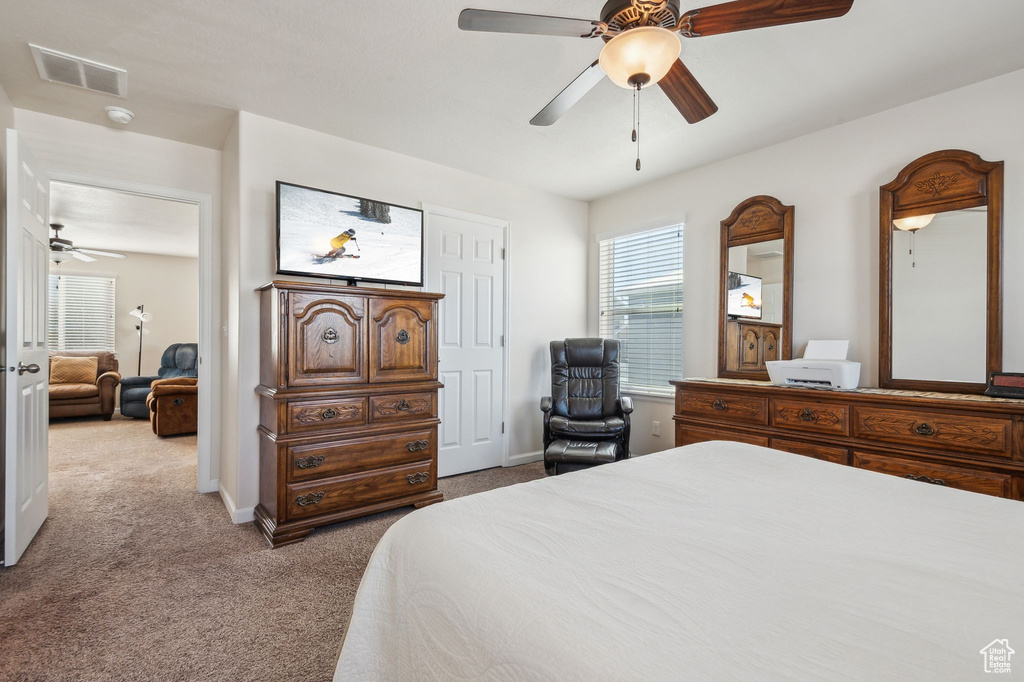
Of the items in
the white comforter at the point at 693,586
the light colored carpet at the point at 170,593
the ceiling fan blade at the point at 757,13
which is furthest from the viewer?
the light colored carpet at the point at 170,593

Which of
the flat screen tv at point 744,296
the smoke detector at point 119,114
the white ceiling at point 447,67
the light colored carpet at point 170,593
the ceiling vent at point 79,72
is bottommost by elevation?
the light colored carpet at point 170,593

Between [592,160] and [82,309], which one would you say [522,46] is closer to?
[592,160]

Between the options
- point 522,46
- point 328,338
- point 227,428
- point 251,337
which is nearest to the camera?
point 522,46

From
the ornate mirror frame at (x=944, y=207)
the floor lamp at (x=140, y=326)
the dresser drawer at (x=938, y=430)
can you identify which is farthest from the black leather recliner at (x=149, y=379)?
the ornate mirror frame at (x=944, y=207)

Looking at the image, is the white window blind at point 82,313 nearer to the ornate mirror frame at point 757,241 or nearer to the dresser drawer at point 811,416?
the ornate mirror frame at point 757,241

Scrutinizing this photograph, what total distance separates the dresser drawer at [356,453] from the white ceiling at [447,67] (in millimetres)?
2054

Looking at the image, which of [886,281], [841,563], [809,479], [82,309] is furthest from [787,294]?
[82,309]

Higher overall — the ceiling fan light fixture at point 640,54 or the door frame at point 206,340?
the ceiling fan light fixture at point 640,54

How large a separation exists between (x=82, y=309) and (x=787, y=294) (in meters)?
9.19

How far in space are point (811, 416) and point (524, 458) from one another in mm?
2428

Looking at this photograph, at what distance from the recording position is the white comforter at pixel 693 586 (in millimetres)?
625

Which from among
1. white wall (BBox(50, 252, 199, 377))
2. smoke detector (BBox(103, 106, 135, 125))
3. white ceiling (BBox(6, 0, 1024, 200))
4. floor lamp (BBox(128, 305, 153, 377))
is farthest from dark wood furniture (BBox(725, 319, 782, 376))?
floor lamp (BBox(128, 305, 153, 377))

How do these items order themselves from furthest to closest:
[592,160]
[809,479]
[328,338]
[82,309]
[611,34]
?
[82,309] < [592,160] < [328,338] < [611,34] < [809,479]

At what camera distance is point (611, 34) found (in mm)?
1574
